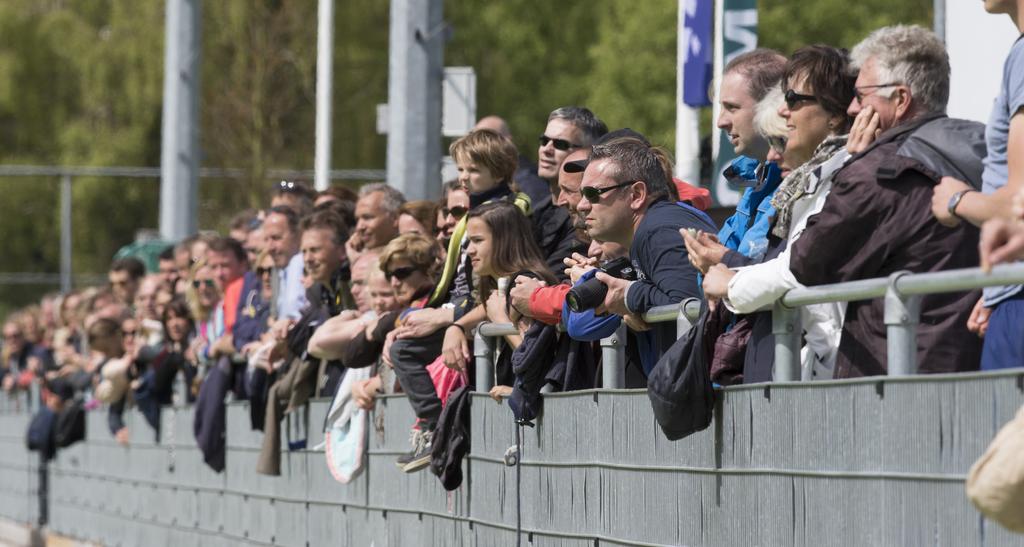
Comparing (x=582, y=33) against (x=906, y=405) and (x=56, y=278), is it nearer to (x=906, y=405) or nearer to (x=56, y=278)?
(x=56, y=278)

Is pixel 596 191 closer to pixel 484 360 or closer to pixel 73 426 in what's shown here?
pixel 484 360

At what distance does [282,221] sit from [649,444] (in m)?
6.42

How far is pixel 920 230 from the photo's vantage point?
20.7ft

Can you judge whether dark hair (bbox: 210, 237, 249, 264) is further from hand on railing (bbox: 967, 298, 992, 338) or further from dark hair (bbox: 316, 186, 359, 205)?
hand on railing (bbox: 967, 298, 992, 338)

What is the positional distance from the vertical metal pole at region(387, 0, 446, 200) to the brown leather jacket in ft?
28.0

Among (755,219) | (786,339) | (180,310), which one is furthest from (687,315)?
(180,310)

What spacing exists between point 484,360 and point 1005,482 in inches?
229

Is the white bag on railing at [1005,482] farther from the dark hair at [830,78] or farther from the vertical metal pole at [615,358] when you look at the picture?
the vertical metal pole at [615,358]

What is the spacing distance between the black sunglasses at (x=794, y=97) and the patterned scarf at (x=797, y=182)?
0.63 ft

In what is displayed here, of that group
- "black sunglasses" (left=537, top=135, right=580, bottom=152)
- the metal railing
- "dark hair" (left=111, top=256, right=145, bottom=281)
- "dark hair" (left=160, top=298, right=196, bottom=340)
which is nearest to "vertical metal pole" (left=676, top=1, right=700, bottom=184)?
"dark hair" (left=160, top=298, right=196, bottom=340)

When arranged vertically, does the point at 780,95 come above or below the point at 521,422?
above

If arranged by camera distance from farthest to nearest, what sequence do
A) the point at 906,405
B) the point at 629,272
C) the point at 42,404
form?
1. the point at 42,404
2. the point at 629,272
3. the point at 906,405

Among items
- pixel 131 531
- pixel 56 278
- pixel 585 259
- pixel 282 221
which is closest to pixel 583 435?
pixel 585 259

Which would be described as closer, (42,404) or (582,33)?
(42,404)
